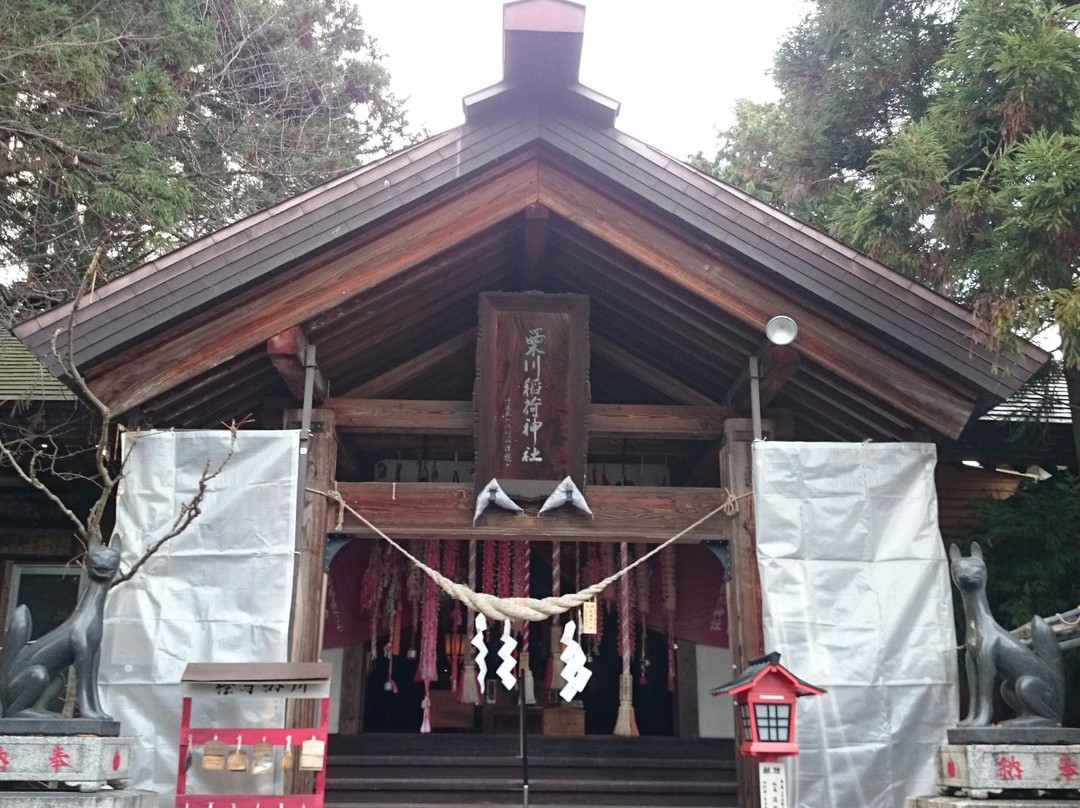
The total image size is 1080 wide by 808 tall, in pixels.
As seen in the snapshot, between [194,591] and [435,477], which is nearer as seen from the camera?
[194,591]

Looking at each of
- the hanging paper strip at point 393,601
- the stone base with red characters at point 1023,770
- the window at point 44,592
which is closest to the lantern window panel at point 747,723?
the stone base with red characters at point 1023,770

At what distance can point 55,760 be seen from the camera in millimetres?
5715

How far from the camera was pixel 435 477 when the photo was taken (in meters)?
10.4

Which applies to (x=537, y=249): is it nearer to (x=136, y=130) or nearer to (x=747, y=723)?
(x=747, y=723)

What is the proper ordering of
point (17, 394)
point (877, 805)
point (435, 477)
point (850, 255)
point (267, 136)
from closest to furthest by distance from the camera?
point (877, 805) → point (850, 255) → point (17, 394) → point (435, 477) → point (267, 136)

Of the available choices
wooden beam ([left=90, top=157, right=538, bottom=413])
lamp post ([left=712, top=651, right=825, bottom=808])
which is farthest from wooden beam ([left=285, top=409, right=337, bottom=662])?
lamp post ([left=712, top=651, right=825, bottom=808])

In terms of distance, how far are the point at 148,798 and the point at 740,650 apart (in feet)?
14.0

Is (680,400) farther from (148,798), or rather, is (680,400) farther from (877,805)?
(148,798)

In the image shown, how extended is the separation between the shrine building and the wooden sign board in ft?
0.06

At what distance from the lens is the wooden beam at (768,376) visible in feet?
25.1

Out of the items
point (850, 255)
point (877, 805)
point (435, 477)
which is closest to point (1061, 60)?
point (850, 255)

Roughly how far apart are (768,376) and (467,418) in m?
2.51

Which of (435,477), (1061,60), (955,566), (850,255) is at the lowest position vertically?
(955,566)

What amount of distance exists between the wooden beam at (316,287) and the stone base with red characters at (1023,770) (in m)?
4.95
